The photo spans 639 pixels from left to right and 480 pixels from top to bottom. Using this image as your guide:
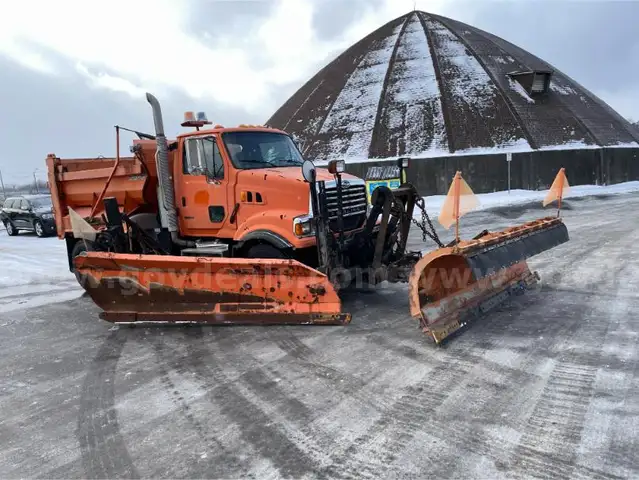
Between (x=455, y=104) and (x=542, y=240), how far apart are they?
26663mm

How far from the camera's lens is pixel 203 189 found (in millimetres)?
6906

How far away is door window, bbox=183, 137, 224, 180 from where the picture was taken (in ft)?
22.1

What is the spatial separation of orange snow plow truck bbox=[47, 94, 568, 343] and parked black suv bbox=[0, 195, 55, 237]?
12.4 meters

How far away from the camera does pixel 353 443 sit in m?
3.28

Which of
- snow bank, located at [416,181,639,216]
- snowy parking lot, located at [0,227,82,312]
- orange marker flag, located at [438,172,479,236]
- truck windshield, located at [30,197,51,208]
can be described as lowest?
snowy parking lot, located at [0,227,82,312]

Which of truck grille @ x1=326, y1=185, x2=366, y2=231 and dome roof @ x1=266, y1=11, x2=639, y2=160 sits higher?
dome roof @ x1=266, y1=11, x2=639, y2=160

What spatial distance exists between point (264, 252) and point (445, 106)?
2760cm

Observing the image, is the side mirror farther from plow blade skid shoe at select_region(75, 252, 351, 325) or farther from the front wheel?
the front wheel

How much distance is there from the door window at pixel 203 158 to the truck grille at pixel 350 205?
1.55 meters

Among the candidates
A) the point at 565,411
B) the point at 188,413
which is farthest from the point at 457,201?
the point at 188,413

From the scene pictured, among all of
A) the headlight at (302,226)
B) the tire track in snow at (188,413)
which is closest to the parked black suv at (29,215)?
the tire track in snow at (188,413)

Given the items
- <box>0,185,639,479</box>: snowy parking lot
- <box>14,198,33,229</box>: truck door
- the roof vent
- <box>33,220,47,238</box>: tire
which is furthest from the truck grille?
the roof vent

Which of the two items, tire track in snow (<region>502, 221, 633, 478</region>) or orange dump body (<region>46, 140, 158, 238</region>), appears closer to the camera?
tire track in snow (<region>502, 221, 633, 478</region>)

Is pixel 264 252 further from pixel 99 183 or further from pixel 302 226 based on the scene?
pixel 99 183
